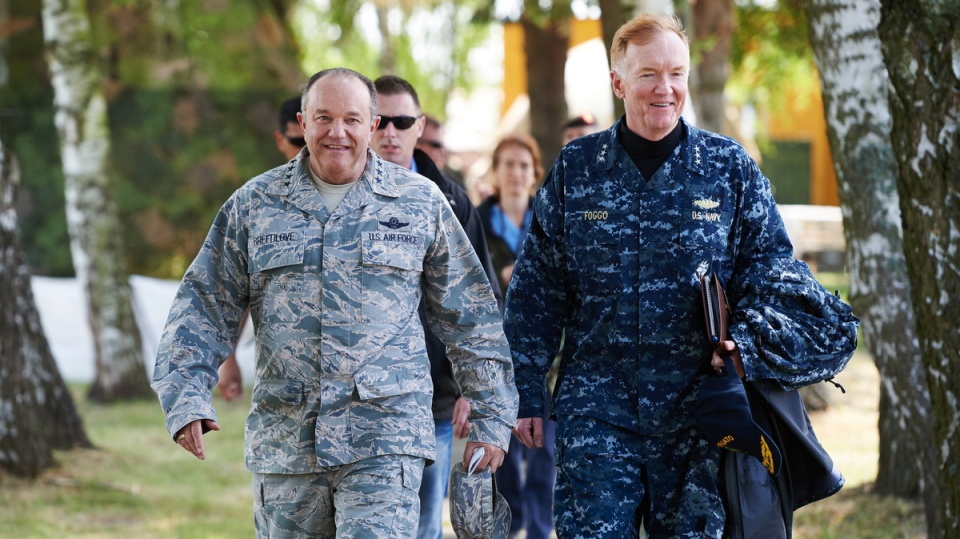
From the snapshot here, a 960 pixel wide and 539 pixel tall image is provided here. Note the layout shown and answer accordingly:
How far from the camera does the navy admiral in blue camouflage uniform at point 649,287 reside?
414 centimetres

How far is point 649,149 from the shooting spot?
4277 mm

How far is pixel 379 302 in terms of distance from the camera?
420cm

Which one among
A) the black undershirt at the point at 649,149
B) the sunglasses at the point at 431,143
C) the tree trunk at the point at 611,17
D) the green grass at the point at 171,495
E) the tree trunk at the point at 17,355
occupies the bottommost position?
the green grass at the point at 171,495

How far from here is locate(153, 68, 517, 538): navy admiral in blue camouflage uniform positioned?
4121 millimetres

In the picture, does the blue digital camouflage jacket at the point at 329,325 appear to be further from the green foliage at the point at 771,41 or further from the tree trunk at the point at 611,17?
the green foliage at the point at 771,41

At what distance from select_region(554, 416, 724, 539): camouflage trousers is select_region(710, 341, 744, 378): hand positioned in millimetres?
248

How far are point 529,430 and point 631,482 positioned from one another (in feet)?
Answer: 1.52

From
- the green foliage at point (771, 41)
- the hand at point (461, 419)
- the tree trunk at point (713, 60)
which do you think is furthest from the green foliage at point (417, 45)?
the hand at point (461, 419)

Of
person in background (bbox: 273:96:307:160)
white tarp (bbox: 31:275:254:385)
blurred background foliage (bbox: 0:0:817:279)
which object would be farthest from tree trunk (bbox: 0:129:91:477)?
blurred background foliage (bbox: 0:0:817:279)

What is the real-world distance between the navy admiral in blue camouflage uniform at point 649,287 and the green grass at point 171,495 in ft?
12.3

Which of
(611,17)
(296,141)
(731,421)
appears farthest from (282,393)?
(611,17)

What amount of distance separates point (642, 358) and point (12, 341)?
237 inches

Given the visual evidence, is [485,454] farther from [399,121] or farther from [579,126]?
[579,126]

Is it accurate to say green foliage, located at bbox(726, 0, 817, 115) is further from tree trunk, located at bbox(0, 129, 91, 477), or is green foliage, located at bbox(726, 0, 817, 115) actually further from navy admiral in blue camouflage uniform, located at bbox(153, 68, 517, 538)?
navy admiral in blue camouflage uniform, located at bbox(153, 68, 517, 538)
